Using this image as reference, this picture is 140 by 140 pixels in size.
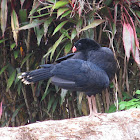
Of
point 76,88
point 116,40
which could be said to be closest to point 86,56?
point 76,88

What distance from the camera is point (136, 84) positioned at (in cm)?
406

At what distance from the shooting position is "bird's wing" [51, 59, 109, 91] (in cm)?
301

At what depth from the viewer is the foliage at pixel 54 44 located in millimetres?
3521

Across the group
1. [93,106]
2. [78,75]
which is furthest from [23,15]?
[93,106]

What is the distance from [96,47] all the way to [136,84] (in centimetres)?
106

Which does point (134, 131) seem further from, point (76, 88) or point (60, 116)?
point (60, 116)

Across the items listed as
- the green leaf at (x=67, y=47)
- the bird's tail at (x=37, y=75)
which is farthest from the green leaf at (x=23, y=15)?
the bird's tail at (x=37, y=75)

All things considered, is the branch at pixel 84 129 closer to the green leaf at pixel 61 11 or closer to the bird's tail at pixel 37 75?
the bird's tail at pixel 37 75

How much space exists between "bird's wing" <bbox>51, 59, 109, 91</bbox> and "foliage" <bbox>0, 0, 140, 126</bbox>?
445mm

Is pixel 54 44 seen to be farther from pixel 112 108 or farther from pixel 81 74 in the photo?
pixel 112 108

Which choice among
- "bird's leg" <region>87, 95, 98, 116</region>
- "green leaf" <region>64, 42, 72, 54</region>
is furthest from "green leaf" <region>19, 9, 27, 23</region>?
"bird's leg" <region>87, 95, 98, 116</region>

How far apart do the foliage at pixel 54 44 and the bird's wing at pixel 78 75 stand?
0.44 m

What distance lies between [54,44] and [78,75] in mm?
701

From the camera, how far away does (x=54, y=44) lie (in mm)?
3590
